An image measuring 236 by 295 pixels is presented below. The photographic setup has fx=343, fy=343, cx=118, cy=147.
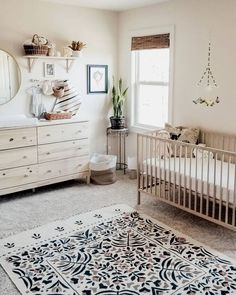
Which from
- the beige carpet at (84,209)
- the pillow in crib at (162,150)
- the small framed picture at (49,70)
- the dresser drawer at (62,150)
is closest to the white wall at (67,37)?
the small framed picture at (49,70)

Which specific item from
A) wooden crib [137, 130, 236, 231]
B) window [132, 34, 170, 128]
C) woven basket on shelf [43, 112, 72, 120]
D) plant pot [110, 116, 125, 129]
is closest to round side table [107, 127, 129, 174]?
plant pot [110, 116, 125, 129]

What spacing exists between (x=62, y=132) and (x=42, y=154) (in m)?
0.38

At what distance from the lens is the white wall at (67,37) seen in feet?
13.7

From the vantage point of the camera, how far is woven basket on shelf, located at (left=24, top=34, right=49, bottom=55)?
415cm

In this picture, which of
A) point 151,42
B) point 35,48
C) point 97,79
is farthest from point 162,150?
point 35,48

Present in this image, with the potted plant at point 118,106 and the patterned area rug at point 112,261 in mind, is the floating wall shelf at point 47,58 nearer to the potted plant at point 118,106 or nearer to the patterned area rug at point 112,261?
the potted plant at point 118,106

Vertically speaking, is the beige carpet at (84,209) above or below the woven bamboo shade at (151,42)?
below

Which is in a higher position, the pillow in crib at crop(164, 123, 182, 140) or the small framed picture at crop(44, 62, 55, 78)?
the small framed picture at crop(44, 62, 55, 78)

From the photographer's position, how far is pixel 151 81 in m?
4.89

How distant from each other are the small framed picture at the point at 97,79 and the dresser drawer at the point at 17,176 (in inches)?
59.2

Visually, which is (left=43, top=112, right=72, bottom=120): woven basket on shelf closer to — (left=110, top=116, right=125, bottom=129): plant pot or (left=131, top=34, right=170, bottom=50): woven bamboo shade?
(left=110, top=116, right=125, bottom=129): plant pot

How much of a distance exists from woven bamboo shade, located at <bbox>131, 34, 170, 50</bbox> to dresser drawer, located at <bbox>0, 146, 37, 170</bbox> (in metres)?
2.03

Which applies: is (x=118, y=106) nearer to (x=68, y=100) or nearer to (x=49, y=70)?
(x=68, y=100)

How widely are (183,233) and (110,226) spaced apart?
699 millimetres
